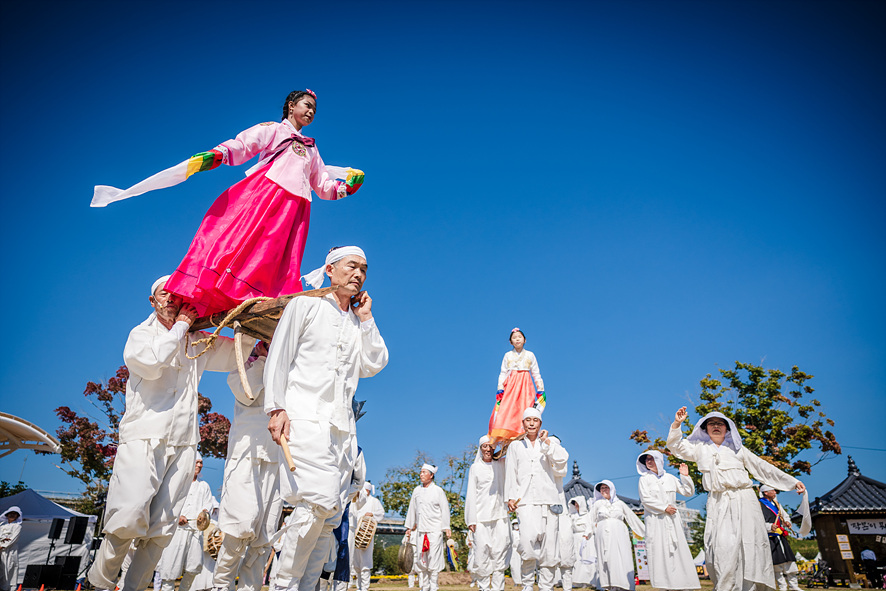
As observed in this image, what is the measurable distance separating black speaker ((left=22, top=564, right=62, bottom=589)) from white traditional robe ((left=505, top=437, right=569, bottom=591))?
40.3 ft

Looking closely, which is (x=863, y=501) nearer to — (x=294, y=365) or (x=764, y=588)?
(x=764, y=588)

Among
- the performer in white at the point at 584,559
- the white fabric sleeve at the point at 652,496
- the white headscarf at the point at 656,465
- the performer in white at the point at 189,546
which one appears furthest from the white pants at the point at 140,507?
the performer in white at the point at 584,559

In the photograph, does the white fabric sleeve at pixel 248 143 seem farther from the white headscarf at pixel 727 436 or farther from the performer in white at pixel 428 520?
the performer in white at pixel 428 520

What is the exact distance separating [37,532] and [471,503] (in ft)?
39.6

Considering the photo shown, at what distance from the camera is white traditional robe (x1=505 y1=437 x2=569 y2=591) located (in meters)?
7.11

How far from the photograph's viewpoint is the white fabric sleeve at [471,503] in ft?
29.2

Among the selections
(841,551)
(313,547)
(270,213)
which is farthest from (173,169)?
(841,551)

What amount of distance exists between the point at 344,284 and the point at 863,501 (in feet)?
72.5

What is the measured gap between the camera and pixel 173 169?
440 centimetres

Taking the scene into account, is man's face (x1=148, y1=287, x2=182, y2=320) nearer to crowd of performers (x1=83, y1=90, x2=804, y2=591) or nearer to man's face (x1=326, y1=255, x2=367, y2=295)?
crowd of performers (x1=83, y1=90, x2=804, y2=591)

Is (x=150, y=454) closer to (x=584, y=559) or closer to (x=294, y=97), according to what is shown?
(x=294, y=97)

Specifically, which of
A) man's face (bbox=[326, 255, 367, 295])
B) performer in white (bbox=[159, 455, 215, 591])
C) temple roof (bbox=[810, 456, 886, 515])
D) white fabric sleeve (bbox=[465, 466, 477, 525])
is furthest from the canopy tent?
temple roof (bbox=[810, 456, 886, 515])

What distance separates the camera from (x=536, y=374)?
9.52 m

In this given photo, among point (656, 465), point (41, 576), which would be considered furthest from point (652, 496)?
point (41, 576)
